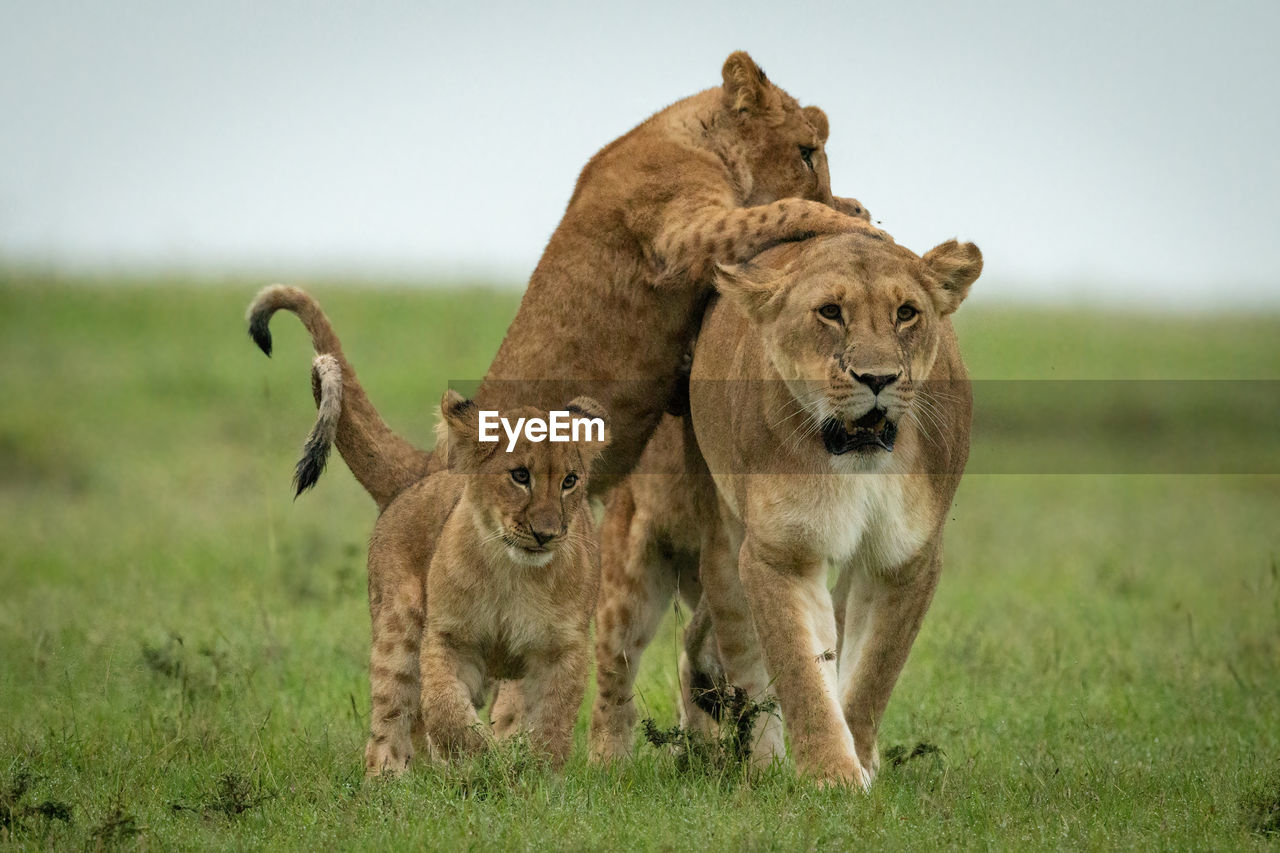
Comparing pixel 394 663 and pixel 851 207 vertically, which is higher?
pixel 851 207

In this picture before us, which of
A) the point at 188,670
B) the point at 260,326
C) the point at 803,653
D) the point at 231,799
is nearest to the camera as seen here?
the point at 231,799

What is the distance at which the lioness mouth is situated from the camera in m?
4.53

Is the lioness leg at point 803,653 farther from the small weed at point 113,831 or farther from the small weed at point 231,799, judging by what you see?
the small weed at point 113,831

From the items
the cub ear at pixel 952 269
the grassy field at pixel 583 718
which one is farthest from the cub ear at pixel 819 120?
the cub ear at pixel 952 269

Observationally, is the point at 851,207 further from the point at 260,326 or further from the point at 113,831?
the point at 113,831

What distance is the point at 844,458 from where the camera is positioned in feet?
15.2

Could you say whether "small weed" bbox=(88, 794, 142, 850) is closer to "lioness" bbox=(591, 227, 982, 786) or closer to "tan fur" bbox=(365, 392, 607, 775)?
"tan fur" bbox=(365, 392, 607, 775)

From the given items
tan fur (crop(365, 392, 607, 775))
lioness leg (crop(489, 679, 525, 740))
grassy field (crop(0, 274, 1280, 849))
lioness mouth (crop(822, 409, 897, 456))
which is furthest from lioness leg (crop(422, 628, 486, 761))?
lioness mouth (crop(822, 409, 897, 456))

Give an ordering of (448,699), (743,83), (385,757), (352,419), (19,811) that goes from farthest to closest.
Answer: (743,83) < (352,419) < (385,757) < (448,699) < (19,811)

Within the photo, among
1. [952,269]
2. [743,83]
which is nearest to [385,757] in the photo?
[952,269]

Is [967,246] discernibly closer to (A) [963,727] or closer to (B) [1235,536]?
(A) [963,727]

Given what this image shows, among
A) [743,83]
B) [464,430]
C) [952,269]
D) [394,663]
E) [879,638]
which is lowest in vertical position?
[394,663]

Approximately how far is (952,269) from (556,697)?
1.66 meters

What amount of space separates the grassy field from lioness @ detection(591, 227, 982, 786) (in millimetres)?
332
